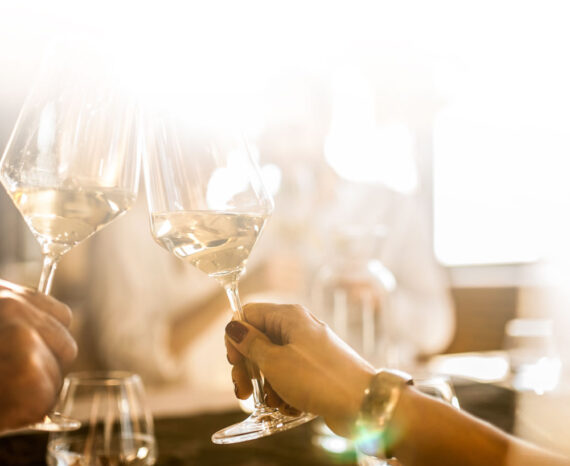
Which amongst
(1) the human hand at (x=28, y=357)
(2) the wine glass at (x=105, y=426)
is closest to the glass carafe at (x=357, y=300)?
(2) the wine glass at (x=105, y=426)

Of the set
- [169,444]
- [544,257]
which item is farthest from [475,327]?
[169,444]

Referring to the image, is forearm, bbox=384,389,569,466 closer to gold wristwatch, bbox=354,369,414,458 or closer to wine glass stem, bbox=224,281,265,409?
gold wristwatch, bbox=354,369,414,458

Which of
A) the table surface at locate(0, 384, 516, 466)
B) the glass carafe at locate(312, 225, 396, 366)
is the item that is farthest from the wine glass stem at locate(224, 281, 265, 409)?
the glass carafe at locate(312, 225, 396, 366)

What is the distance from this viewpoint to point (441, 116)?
13.8 ft

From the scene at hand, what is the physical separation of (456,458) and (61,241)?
0.38 meters

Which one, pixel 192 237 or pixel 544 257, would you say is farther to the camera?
pixel 544 257

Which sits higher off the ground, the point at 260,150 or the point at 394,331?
the point at 260,150

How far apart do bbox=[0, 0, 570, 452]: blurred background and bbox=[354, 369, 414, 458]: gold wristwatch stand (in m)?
0.25

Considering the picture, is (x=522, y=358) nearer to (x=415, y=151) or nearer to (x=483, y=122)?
(x=415, y=151)

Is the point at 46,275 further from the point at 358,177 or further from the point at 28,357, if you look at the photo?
the point at 358,177

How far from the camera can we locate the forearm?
48 cm

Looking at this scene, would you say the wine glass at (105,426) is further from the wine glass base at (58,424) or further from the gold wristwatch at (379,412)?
the gold wristwatch at (379,412)

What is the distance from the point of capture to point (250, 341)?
52 cm

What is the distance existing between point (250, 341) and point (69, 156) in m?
0.22
